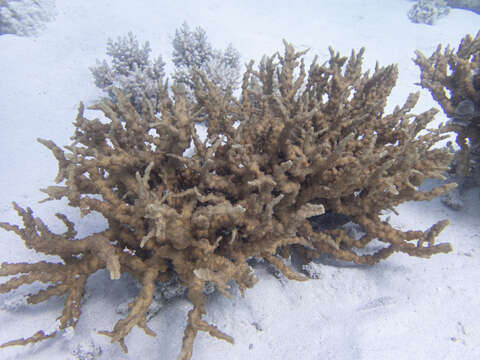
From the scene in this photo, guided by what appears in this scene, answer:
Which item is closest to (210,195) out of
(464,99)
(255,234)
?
(255,234)

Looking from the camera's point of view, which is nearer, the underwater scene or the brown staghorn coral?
the underwater scene

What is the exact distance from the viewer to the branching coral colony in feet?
5.94

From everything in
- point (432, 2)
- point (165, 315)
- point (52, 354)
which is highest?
point (432, 2)

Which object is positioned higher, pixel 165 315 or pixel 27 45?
pixel 27 45

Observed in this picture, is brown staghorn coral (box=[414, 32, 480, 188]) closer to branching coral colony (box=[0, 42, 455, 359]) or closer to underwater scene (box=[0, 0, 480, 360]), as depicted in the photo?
underwater scene (box=[0, 0, 480, 360])

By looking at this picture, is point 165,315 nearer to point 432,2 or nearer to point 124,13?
point 124,13

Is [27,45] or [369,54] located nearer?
[27,45]

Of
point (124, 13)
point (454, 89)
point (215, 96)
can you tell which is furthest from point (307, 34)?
point (215, 96)

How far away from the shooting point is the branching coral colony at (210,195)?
181 centimetres

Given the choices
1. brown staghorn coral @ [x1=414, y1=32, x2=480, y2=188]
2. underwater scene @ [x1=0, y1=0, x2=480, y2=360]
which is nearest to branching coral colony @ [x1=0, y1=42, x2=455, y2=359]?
underwater scene @ [x1=0, y1=0, x2=480, y2=360]

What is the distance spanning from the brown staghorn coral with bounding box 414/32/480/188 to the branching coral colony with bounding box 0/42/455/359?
876mm

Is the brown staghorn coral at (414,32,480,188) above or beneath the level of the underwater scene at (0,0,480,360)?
above

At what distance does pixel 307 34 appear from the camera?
7.83 metres

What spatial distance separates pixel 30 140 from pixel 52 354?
9.89 ft
